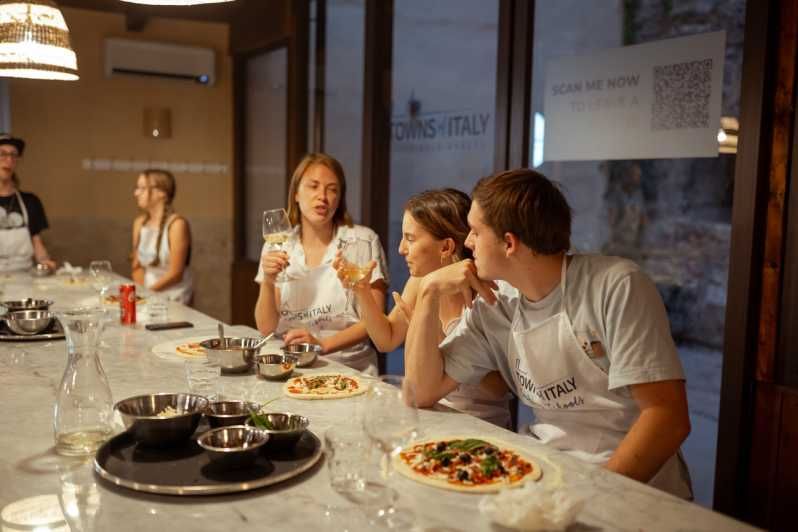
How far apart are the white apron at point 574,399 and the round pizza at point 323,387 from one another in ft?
1.59

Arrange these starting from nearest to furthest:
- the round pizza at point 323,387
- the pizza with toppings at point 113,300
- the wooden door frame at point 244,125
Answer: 1. the round pizza at point 323,387
2. the pizza with toppings at point 113,300
3. the wooden door frame at point 244,125

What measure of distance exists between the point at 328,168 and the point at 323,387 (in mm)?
1403

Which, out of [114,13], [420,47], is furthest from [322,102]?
[114,13]

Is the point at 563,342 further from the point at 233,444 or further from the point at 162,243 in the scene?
the point at 162,243

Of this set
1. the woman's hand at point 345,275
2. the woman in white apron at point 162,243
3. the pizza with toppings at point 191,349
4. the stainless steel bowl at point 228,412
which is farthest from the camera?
the woman in white apron at point 162,243

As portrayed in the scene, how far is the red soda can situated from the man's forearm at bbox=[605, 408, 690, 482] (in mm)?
2116

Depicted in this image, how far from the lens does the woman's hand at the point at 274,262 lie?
10.2 feet

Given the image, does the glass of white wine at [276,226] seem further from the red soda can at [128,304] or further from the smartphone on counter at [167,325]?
the red soda can at [128,304]

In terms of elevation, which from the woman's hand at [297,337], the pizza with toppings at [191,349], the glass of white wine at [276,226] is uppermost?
the glass of white wine at [276,226]

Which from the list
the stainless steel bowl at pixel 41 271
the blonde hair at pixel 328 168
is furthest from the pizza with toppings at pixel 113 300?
the stainless steel bowl at pixel 41 271

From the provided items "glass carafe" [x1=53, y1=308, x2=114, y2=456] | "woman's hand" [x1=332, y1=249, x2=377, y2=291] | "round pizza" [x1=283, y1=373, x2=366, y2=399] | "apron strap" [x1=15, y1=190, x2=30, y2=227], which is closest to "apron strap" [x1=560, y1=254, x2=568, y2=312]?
"round pizza" [x1=283, y1=373, x2=366, y2=399]

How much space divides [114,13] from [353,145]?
284cm

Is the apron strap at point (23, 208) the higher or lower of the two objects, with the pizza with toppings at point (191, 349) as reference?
higher

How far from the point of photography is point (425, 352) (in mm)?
2166
